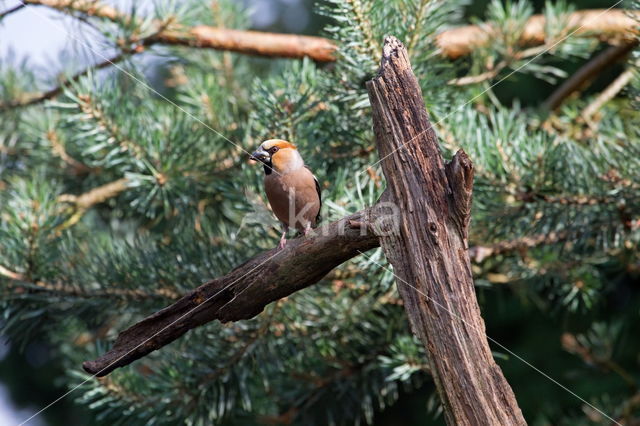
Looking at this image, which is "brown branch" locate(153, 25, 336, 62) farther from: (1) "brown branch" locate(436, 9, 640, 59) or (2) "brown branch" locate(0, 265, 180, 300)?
(2) "brown branch" locate(0, 265, 180, 300)

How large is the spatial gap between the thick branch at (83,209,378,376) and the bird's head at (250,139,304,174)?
74 cm

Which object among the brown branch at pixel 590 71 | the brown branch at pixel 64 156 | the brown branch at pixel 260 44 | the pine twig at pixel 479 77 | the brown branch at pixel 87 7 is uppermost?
the brown branch at pixel 87 7

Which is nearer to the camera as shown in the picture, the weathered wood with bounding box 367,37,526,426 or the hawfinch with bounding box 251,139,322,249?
the weathered wood with bounding box 367,37,526,426

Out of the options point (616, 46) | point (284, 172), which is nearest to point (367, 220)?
point (284, 172)

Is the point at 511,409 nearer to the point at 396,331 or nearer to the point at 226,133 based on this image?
the point at 396,331

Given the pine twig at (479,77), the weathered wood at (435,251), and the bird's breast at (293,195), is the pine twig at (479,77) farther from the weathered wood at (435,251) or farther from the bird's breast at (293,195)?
the weathered wood at (435,251)

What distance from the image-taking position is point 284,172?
7.62 feet

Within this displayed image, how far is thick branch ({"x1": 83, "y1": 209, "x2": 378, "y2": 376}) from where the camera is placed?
1535 millimetres

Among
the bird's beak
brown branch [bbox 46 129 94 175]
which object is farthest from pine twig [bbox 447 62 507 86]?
brown branch [bbox 46 129 94 175]

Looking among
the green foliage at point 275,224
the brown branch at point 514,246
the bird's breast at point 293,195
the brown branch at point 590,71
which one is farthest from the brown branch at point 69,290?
the brown branch at point 590,71

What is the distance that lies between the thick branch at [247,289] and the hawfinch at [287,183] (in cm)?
69

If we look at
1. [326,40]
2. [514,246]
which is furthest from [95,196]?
[514,246]

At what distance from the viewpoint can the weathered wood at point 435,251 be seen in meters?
1.33

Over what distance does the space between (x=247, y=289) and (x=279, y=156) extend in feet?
2.82
